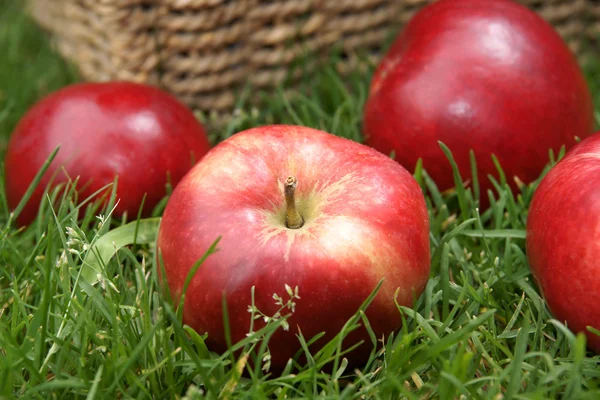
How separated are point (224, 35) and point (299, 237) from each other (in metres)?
0.92

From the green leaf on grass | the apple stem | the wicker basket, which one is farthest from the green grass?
the wicker basket

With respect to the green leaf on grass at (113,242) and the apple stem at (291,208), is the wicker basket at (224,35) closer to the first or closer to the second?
the green leaf on grass at (113,242)

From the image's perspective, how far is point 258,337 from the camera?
3.72ft

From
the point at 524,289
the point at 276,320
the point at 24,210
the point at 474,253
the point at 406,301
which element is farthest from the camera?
the point at 24,210

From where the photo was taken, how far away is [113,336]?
1.18 m

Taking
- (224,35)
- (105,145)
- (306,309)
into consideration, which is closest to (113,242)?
(105,145)

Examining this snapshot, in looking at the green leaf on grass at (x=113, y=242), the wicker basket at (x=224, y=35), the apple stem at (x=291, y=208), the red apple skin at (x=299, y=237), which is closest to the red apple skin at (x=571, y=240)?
the red apple skin at (x=299, y=237)

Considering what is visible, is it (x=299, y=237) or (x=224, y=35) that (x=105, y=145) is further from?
(x=299, y=237)

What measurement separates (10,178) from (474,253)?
3.38 feet

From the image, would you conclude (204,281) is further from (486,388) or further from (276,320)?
(486,388)

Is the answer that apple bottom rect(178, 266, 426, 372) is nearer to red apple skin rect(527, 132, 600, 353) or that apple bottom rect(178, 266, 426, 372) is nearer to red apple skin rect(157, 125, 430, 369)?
red apple skin rect(157, 125, 430, 369)

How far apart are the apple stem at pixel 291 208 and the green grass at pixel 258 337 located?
184 mm

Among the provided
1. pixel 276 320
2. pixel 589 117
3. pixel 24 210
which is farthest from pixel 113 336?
pixel 589 117

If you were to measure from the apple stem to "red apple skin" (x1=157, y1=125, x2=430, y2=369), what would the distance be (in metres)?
0.02
